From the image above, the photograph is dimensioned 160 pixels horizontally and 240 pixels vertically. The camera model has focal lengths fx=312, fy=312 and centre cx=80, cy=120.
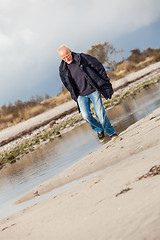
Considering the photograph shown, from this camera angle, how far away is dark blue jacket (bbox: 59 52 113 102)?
18.0 feet

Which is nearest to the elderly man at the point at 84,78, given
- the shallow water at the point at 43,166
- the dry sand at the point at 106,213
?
the shallow water at the point at 43,166

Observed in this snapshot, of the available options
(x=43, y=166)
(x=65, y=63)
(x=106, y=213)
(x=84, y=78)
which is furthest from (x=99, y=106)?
(x=106, y=213)

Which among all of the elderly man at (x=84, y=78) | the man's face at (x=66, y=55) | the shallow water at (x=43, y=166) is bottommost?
the shallow water at (x=43, y=166)

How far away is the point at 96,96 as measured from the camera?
5629mm

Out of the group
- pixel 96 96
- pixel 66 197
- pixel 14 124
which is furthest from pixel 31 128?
pixel 66 197

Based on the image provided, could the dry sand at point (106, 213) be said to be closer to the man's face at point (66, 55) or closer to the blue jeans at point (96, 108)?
the blue jeans at point (96, 108)

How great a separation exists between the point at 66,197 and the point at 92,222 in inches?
46.2

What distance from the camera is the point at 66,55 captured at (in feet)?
17.7

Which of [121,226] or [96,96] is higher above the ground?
[96,96]

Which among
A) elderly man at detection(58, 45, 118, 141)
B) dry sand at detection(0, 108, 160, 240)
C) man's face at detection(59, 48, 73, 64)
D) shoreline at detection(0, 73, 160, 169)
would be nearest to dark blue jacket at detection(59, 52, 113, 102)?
elderly man at detection(58, 45, 118, 141)

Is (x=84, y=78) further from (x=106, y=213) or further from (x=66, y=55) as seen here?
Answer: (x=106, y=213)

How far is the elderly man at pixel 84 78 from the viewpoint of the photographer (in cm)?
550

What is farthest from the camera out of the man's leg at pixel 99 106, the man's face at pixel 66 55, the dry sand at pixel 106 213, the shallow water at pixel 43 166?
the man's leg at pixel 99 106

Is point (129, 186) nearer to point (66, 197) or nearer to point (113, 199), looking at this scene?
point (113, 199)
